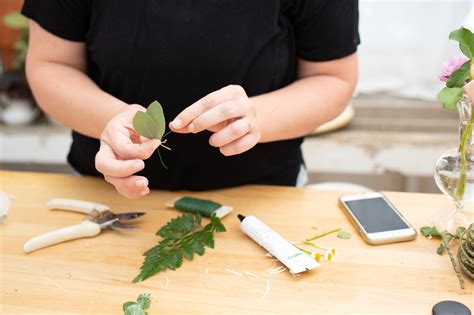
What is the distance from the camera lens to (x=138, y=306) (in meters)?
0.65

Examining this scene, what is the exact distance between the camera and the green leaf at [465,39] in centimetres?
70

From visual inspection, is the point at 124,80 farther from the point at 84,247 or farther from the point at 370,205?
the point at 370,205

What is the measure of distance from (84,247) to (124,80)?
29 centimetres

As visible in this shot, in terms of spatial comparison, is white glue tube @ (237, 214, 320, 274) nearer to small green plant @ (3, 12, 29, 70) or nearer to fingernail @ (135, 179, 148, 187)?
fingernail @ (135, 179, 148, 187)

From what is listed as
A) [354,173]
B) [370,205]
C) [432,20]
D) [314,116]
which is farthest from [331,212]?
[432,20]

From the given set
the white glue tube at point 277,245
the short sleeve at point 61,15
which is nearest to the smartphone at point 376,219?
the white glue tube at point 277,245

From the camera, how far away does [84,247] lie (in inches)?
31.6

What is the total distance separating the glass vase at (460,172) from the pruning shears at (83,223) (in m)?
0.44

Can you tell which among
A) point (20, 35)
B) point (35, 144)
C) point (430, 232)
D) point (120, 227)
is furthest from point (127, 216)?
point (20, 35)

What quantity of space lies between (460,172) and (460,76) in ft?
Result: 0.45

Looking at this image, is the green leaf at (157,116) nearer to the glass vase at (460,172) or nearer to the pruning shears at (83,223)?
the pruning shears at (83,223)

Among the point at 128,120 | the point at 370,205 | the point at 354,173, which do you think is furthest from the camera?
the point at 354,173

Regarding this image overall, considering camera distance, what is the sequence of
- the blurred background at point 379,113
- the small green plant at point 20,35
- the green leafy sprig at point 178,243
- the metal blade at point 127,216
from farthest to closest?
the small green plant at point 20,35 → the blurred background at point 379,113 → the metal blade at point 127,216 → the green leafy sprig at point 178,243

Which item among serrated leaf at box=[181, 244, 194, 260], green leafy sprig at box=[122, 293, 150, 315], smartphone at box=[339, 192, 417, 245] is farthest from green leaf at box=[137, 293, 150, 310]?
smartphone at box=[339, 192, 417, 245]
